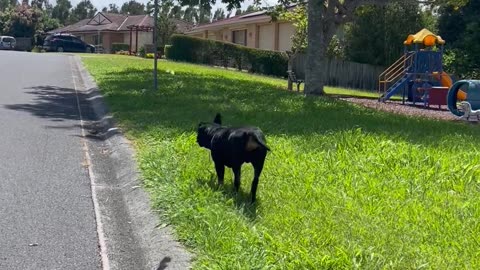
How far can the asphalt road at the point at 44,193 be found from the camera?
5.34m

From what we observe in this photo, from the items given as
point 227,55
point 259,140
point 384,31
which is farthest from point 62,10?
point 259,140

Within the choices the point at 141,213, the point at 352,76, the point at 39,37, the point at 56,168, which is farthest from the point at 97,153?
the point at 39,37

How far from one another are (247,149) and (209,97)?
9229 mm

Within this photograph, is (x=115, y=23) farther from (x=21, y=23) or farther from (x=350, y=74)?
(x=350, y=74)

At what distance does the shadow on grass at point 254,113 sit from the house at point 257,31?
2092 cm

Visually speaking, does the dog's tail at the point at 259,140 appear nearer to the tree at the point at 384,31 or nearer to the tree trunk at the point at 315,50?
the tree trunk at the point at 315,50

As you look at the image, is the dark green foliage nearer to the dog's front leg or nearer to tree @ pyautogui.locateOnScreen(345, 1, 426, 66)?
tree @ pyautogui.locateOnScreen(345, 1, 426, 66)

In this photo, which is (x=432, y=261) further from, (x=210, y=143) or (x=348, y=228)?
(x=210, y=143)

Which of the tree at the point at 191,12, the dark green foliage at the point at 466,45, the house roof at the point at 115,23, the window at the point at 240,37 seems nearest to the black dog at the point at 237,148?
the tree at the point at 191,12

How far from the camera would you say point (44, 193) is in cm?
710


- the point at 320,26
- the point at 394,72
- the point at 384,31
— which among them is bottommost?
the point at 394,72

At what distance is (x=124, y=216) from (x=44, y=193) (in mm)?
1038

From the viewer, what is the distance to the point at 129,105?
13.5 meters

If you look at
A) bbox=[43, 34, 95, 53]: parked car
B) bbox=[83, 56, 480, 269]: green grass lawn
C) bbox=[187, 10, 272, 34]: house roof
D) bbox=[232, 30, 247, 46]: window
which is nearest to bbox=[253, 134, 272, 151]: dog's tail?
bbox=[83, 56, 480, 269]: green grass lawn
